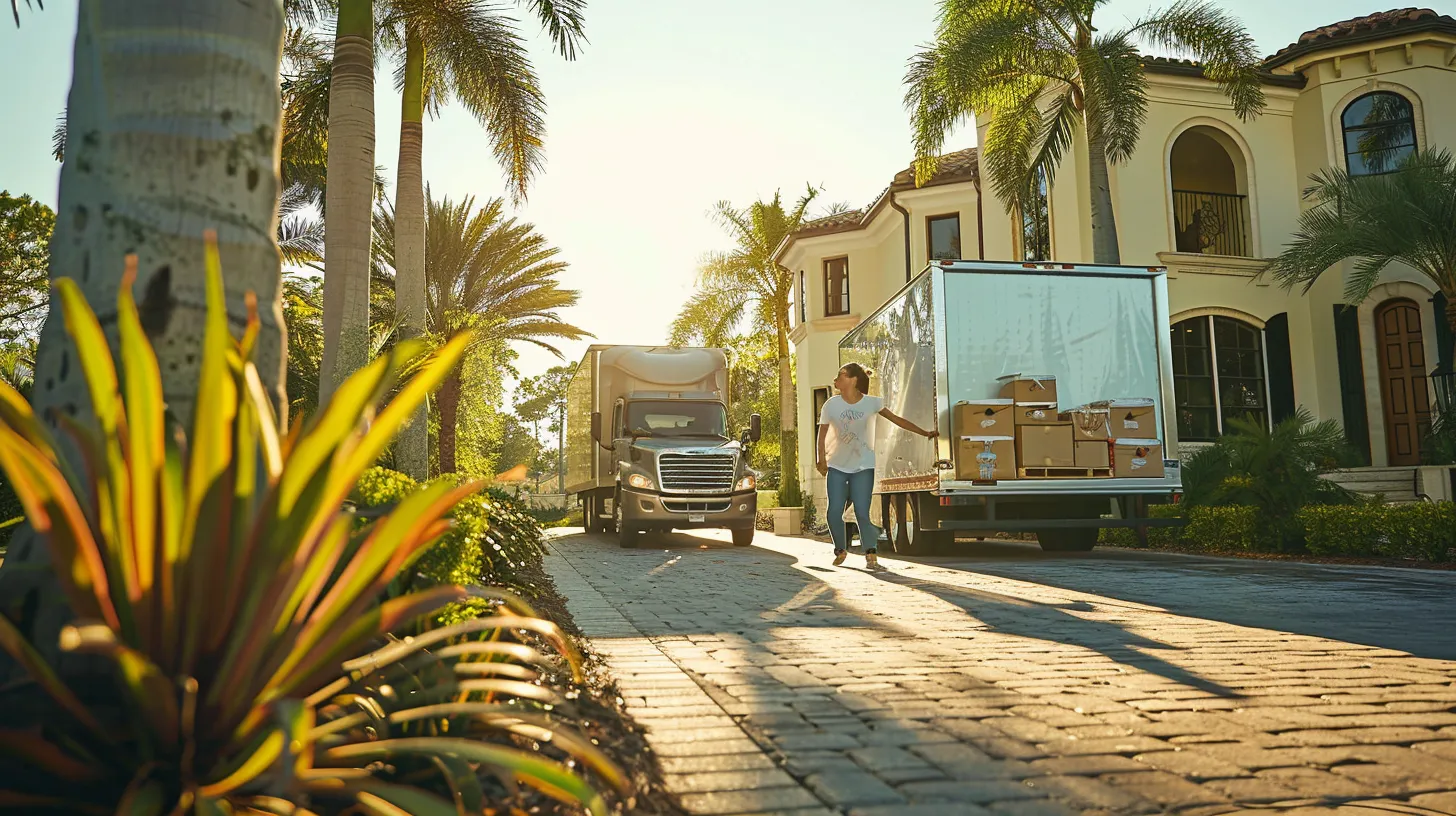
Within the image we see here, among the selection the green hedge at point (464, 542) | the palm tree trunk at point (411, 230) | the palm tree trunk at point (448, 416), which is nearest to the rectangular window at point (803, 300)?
the palm tree trunk at point (448, 416)

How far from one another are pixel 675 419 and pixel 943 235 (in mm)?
12585

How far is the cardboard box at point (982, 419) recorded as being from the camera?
11.2 metres

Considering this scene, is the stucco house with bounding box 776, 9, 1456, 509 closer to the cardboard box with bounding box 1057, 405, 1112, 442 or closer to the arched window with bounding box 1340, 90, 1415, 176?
the arched window with bounding box 1340, 90, 1415, 176

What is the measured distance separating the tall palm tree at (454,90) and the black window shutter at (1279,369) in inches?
582

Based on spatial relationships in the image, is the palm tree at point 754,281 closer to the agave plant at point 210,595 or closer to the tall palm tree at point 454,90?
the tall palm tree at point 454,90

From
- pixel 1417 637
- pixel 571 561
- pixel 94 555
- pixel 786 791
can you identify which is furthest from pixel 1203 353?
pixel 94 555

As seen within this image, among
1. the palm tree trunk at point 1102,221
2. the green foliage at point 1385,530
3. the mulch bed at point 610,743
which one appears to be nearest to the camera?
the mulch bed at point 610,743

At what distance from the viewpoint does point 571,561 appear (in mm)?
11891

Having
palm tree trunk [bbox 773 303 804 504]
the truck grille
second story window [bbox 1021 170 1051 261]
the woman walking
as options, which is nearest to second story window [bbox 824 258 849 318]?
palm tree trunk [bbox 773 303 804 504]

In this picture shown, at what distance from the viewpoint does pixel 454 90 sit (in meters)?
16.8

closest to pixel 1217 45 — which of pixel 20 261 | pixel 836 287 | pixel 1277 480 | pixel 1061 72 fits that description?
pixel 1061 72

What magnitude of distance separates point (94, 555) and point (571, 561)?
10103 millimetres

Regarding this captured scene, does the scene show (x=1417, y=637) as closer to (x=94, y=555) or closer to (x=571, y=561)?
(x=94, y=555)

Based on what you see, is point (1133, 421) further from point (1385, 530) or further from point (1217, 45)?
point (1217, 45)
